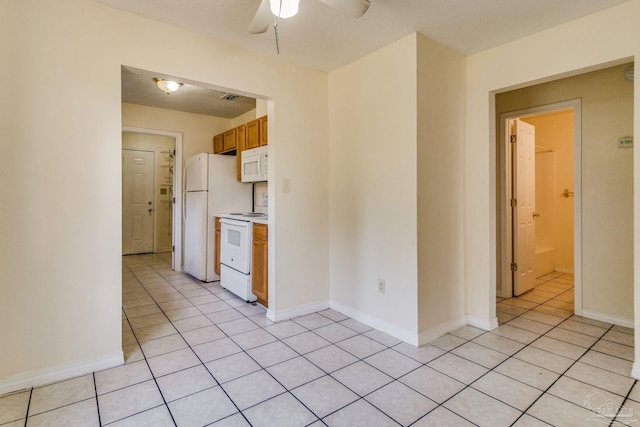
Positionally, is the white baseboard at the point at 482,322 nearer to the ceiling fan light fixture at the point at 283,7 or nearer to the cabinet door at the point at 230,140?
the ceiling fan light fixture at the point at 283,7

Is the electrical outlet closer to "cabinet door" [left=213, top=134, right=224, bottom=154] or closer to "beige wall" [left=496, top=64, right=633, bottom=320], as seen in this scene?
"cabinet door" [left=213, top=134, right=224, bottom=154]

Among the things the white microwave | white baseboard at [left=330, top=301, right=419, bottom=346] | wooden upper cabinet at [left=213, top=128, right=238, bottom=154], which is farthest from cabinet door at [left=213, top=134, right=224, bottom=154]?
white baseboard at [left=330, top=301, right=419, bottom=346]

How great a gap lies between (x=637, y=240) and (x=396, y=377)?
67.2 inches

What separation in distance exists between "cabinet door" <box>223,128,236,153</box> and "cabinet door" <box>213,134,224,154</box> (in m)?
0.12

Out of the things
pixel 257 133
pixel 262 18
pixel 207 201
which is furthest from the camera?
pixel 207 201

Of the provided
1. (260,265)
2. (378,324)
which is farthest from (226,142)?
(378,324)

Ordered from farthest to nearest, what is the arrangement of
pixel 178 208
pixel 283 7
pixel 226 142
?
pixel 178 208, pixel 226 142, pixel 283 7

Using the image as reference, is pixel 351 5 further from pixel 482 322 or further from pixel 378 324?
pixel 482 322

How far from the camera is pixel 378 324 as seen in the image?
110 inches

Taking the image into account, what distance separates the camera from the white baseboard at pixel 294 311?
3.00m

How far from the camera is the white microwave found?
3.74 metres

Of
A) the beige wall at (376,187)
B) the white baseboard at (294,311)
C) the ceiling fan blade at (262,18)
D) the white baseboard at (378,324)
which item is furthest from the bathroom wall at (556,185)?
the ceiling fan blade at (262,18)

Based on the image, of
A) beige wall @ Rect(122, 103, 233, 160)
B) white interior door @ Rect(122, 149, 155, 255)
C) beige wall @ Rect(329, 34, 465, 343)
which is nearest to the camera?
beige wall @ Rect(329, 34, 465, 343)

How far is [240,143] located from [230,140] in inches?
15.7
